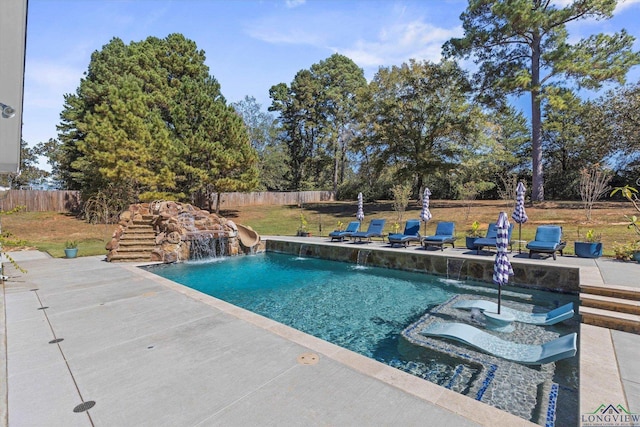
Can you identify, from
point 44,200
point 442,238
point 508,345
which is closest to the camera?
point 508,345

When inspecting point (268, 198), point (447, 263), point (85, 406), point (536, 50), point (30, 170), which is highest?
point (536, 50)

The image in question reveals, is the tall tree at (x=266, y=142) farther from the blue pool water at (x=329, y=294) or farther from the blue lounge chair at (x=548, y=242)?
the blue lounge chair at (x=548, y=242)

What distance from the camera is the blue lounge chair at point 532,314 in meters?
4.93

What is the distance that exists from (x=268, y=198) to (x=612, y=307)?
2939 centimetres

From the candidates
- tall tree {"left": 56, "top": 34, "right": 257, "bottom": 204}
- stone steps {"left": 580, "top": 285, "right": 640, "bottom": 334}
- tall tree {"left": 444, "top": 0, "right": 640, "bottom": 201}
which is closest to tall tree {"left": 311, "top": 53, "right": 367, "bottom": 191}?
tall tree {"left": 56, "top": 34, "right": 257, "bottom": 204}

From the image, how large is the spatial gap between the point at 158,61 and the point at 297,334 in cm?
2785

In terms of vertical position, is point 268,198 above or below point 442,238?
above

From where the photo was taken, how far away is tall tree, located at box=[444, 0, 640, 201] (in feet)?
48.8

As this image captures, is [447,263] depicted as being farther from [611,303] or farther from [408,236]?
[611,303]

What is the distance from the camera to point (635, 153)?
19734 mm

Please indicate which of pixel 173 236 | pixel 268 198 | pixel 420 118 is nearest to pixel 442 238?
pixel 173 236

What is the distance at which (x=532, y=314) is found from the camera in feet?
18.0

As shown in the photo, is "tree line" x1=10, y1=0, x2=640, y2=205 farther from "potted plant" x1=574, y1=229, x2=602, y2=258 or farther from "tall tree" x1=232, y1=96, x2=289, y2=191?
"tall tree" x1=232, y1=96, x2=289, y2=191

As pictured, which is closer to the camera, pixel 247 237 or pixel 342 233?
pixel 342 233
